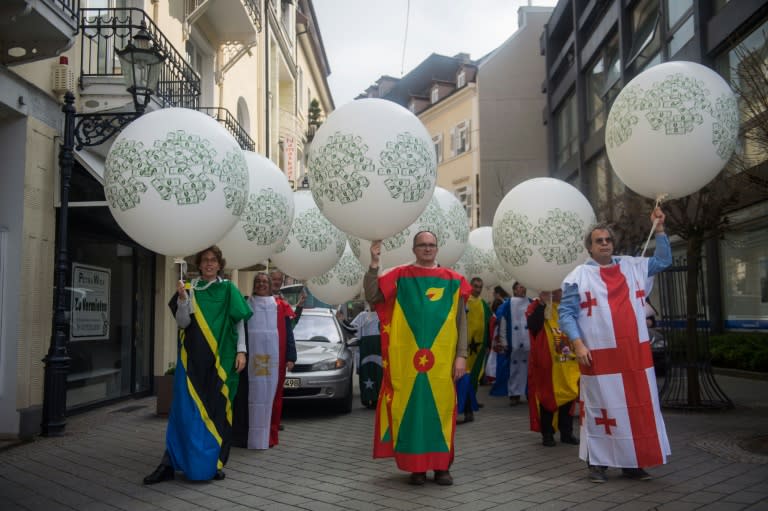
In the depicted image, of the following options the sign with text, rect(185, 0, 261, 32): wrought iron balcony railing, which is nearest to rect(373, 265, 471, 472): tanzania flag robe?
the sign with text

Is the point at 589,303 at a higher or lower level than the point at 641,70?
lower

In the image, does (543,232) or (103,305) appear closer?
(543,232)

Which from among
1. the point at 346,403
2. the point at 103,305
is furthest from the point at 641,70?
the point at 103,305

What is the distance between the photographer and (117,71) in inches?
425

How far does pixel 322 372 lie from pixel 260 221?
3364 mm

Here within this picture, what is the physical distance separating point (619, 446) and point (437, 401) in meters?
1.39

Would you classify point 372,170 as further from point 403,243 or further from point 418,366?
point 403,243

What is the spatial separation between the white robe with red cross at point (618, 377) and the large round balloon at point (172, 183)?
110 inches

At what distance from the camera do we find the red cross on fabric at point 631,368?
5.43m

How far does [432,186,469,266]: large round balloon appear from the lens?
28.7 ft

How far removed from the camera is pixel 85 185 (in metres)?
10.3

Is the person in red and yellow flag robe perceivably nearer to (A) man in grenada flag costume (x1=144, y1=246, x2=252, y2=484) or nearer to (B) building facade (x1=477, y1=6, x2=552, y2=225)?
(A) man in grenada flag costume (x1=144, y1=246, x2=252, y2=484)

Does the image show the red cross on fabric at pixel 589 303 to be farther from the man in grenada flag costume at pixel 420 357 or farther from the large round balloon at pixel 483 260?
the large round balloon at pixel 483 260

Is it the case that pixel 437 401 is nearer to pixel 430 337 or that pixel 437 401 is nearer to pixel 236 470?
pixel 430 337
